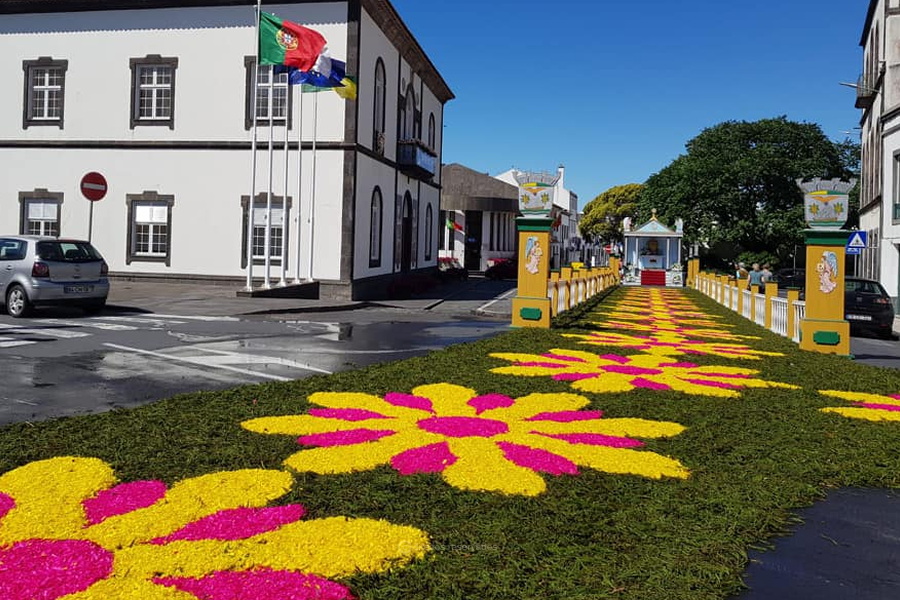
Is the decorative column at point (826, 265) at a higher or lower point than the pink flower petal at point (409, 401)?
higher

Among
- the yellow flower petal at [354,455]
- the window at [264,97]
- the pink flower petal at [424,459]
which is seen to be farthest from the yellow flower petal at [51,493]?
the window at [264,97]

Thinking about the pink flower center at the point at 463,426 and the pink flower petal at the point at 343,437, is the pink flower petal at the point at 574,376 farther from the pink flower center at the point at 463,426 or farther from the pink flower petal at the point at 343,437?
the pink flower petal at the point at 343,437

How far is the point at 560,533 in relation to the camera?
11.8 ft

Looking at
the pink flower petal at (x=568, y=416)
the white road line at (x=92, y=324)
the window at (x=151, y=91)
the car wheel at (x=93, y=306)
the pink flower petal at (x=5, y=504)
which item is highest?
the window at (x=151, y=91)

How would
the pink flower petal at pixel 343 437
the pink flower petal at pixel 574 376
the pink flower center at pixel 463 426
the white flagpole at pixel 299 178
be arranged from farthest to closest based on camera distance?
the white flagpole at pixel 299 178, the pink flower petal at pixel 574 376, the pink flower center at pixel 463 426, the pink flower petal at pixel 343 437

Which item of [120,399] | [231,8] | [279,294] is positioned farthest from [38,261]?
[231,8]

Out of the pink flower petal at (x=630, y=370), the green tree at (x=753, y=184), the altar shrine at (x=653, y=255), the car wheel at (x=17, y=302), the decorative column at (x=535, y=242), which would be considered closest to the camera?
the pink flower petal at (x=630, y=370)

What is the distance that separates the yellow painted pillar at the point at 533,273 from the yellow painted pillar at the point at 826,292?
4328mm

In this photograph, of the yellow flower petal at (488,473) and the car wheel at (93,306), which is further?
the car wheel at (93,306)

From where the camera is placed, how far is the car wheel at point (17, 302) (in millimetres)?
13763

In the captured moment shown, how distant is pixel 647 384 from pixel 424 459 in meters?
3.93

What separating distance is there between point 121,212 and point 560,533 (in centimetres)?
2381

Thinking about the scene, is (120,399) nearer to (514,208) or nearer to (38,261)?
(38,261)

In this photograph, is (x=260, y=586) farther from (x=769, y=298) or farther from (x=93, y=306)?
(x=769, y=298)
